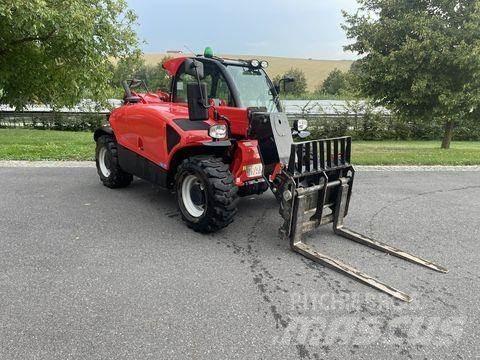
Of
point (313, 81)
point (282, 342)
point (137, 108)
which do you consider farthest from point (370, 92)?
point (313, 81)

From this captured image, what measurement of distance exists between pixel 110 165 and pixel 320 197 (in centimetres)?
386

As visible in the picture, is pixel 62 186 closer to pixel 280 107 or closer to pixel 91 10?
pixel 280 107

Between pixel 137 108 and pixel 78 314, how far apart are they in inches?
141

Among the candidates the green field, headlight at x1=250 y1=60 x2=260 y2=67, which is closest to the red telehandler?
headlight at x1=250 y1=60 x2=260 y2=67

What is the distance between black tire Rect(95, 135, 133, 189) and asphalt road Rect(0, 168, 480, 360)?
822mm

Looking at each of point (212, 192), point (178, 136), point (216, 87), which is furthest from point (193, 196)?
point (216, 87)

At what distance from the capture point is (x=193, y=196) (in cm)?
526

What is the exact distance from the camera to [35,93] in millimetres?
15602

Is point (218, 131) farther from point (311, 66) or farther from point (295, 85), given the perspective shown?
point (311, 66)

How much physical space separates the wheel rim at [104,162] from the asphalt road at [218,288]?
3.80 feet

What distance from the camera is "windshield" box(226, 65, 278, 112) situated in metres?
5.50

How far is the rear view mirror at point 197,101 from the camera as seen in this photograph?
4793mm

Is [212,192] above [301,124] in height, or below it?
below

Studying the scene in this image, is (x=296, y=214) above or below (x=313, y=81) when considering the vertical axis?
below
